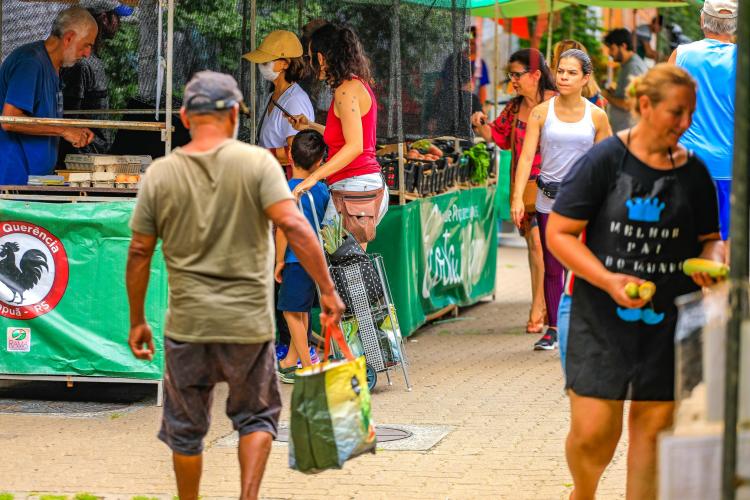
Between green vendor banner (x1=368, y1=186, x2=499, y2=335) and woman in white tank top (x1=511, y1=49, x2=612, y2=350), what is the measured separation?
102 centimetres

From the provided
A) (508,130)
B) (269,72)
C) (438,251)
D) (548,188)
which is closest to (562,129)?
(548,188)

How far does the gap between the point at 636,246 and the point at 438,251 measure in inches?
238

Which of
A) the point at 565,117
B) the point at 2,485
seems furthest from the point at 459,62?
the point at 2,485

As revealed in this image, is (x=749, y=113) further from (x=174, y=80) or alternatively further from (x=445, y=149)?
(x=445, y=149)

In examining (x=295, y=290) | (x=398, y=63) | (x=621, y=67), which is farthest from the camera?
(x=621, y=67)

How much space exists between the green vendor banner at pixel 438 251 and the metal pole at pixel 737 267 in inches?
247

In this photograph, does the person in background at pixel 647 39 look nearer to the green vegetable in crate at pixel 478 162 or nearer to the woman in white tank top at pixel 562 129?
the green vegetable in crate at pixel 478 162

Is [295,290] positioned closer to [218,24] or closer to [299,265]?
[299,265]

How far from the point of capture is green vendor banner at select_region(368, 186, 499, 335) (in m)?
9.52

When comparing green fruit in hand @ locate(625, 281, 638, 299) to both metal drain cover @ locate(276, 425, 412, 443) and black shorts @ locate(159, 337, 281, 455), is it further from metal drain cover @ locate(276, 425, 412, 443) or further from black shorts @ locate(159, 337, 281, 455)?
metal drain cover @ locate(276, 425, 412, 443)

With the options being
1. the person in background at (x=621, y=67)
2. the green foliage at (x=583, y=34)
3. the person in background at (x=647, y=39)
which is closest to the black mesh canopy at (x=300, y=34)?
the person in background at (x=621, y=67)

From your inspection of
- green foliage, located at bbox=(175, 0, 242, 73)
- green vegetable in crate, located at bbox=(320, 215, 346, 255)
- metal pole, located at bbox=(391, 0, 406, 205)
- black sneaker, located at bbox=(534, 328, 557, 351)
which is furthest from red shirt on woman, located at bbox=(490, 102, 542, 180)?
green vegetable in crate, located at bbox=(320, 215, 346, 255)

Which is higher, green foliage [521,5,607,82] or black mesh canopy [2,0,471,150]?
green foliage [521,5,607,82]

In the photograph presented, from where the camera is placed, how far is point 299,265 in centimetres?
800
